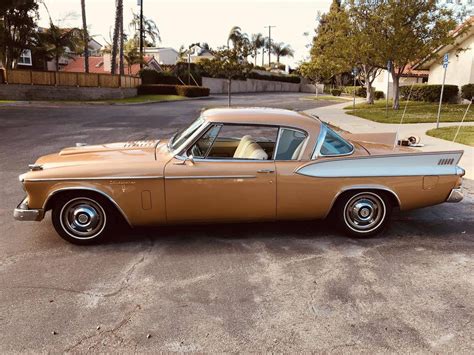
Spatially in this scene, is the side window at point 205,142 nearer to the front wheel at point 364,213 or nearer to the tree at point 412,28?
the front wheel at point 364,213

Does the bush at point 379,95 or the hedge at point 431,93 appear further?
the bush at point 379,95

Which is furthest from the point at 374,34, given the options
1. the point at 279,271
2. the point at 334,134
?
the point at 279,271

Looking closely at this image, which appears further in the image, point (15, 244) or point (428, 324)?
point (15, 244)

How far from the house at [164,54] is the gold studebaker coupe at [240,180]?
6579 cm

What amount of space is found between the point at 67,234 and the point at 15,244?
2.05 ft

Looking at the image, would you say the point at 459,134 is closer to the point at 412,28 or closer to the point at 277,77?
the point at 412,28

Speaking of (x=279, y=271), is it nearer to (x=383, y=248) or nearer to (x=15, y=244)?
(x=383, y=248)

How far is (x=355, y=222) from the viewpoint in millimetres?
4711

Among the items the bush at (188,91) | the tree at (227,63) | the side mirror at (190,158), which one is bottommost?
the side mirror at (190,158)

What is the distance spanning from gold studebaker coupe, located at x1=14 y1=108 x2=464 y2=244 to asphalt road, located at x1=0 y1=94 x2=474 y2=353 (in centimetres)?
33

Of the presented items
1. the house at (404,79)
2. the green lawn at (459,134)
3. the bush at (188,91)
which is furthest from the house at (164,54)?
A: the green lawn at (459,134)

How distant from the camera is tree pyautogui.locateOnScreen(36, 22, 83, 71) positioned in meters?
31.9

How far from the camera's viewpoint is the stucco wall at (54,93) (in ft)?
86.2

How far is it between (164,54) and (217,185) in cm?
7087
